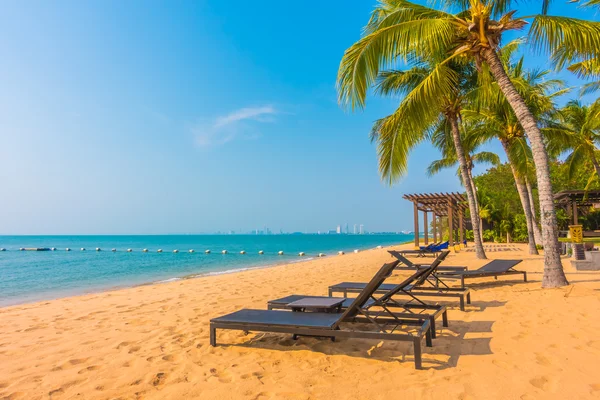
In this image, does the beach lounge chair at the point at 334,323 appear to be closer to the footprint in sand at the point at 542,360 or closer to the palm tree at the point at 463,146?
the footprint in sand at the point at 542,360

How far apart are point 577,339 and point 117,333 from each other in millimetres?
5272

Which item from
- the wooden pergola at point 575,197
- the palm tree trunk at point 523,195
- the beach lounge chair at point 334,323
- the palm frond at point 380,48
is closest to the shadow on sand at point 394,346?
the beach lounge chair at point 334,323

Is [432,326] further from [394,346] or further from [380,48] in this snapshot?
[380,48]

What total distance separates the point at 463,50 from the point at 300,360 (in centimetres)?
686

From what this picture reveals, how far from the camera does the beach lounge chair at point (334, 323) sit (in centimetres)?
326

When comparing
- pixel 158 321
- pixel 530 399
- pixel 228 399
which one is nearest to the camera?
pixel 530 399

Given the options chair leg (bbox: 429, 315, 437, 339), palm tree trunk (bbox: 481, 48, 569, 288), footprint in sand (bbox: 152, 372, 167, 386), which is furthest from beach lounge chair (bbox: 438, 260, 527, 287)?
footprint in sand (bbox: 152, 372, 167, 386)

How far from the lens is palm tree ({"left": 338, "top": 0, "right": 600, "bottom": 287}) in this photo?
6.88 metres

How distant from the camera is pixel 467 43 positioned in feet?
→ 25.3

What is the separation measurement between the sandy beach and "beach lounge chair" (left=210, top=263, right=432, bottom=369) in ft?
0.88

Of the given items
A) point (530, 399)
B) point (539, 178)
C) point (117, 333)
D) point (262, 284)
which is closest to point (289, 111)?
point (262, 284)

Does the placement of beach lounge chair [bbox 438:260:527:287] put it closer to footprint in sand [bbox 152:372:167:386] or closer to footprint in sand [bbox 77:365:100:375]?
footprint in sand [bbox 152:372:167:386]

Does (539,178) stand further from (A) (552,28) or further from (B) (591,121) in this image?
(B) (591,121)

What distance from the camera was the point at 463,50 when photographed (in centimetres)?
760
